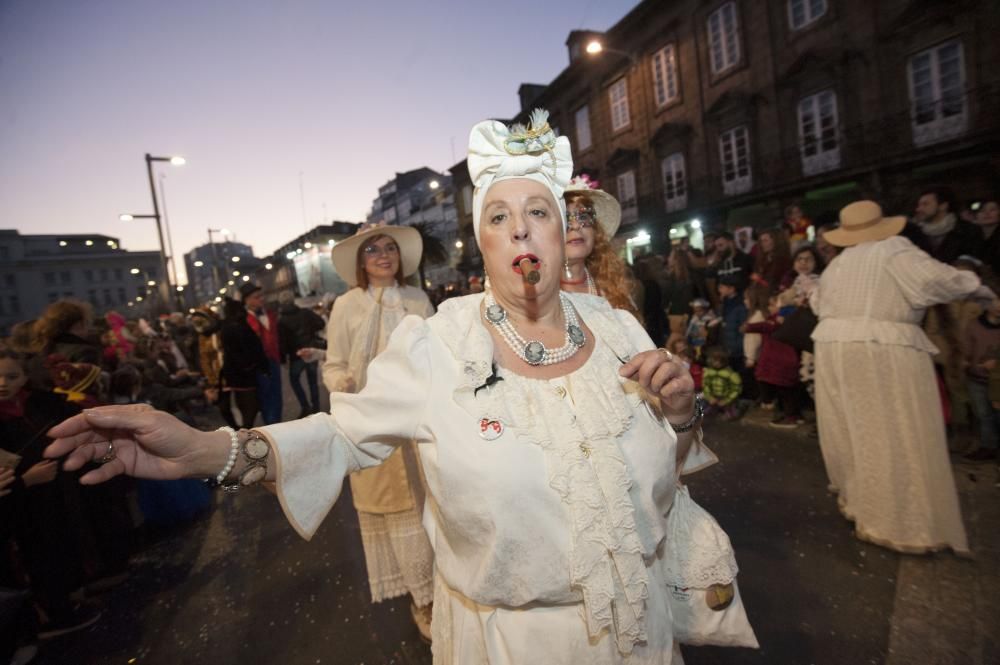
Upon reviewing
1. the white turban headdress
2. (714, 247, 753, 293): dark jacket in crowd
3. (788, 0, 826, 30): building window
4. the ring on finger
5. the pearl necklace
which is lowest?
the ring on finger

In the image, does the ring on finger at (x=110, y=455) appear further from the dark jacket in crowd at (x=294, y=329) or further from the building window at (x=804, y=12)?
the building window at (x=804, y=12)

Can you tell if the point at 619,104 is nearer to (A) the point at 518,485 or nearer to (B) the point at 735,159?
(B) the point at 735,159

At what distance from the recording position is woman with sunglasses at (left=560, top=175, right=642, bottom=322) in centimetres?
277

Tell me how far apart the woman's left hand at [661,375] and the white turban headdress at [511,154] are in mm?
609

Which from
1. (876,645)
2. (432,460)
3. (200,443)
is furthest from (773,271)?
(200,443)

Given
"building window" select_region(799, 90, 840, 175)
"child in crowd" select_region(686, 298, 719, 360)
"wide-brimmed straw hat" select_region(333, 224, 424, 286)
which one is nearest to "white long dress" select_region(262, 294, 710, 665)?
"wide-brimmed straw hat" select_region(333, 224, 424, 286)

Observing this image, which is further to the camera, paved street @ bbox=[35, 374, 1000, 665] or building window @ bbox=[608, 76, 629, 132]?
building window @ bbox=[608, 76, 629, 132]

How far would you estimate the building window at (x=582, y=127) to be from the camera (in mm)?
24938

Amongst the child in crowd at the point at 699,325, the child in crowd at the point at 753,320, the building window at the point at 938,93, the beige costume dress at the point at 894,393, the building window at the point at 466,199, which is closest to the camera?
the beige costume dress at the point at 894,393

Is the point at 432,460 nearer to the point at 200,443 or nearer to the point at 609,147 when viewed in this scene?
the point at 200,443

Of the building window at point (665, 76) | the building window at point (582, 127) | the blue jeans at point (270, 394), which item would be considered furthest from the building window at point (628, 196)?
the blue jeans at point (270, 394)

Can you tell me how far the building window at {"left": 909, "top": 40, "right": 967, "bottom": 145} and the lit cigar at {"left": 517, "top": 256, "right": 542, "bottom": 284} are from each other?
55.8ft

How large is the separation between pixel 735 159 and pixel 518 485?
20.3 meters

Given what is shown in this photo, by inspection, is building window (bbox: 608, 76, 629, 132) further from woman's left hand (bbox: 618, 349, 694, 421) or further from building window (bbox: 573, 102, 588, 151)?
woman's left hand (bbox: 618, 349, 694, 421)
